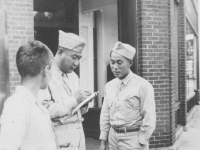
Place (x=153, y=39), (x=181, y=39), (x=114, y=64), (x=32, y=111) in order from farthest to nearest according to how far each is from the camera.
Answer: (x=181, y=39) < (x=153, y=39) < (x=114, y=64) < (x=32, y=111)

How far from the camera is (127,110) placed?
3.65m

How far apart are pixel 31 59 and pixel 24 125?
1.53 ft

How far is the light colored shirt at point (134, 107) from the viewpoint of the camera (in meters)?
3.59

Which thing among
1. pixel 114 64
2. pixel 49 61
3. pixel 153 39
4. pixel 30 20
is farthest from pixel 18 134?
pixel 153 39

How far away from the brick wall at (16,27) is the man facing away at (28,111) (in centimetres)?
296

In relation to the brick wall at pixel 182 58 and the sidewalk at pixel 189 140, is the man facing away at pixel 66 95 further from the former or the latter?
the brick wall at pixel 182 58

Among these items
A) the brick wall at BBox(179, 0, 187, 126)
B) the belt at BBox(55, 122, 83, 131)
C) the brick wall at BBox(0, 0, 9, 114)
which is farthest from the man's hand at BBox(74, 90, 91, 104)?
Result: the brick wall at BBox(179, 0, 187, 126)

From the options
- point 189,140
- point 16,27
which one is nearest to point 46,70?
point 16,27

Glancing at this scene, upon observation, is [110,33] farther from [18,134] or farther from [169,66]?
[18,134]

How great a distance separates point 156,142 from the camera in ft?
20.8

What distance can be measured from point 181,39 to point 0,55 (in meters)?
6.04

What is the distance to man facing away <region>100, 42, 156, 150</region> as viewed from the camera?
361 cm

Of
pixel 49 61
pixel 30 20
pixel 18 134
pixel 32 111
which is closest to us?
pixel 18 134

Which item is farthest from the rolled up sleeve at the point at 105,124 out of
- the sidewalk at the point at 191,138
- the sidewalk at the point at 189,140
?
the sidewalk at the point at 191,138
